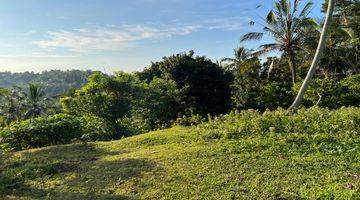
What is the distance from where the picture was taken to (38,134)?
13992 mm

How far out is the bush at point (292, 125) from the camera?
10.3 meters

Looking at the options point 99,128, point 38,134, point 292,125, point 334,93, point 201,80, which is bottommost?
point 99,128

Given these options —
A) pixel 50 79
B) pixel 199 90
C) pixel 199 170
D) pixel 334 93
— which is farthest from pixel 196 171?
pixel 50 79

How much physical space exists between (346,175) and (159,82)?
1635 cm

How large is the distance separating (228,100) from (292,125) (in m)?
18.7

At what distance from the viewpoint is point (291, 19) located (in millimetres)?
24531

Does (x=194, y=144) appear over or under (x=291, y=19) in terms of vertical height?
under

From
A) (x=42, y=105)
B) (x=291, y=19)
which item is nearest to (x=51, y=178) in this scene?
(x=291, y=19)

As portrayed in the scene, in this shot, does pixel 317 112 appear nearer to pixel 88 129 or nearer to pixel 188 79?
A: pixel 88 129

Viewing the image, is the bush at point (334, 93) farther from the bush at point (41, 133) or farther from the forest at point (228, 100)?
the bush at point (41, 133)

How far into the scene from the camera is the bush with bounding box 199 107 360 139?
10295 mm

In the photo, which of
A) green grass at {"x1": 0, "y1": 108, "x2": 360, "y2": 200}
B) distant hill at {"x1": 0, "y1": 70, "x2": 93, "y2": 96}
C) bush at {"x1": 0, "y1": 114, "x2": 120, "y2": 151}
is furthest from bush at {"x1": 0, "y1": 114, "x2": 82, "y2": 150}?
distant hill at {"x1": 0, "y1": 70, "x2": 93, "y2": 96}

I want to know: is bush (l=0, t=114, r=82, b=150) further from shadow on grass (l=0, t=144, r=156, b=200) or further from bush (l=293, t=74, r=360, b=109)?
bush (l=293, t=74, r=360, b=109)

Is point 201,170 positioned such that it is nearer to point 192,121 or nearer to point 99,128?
point 192,121
